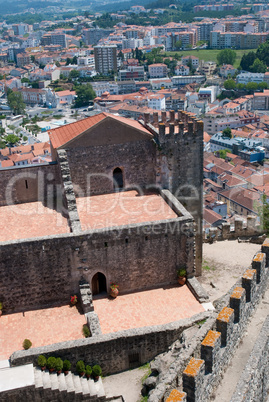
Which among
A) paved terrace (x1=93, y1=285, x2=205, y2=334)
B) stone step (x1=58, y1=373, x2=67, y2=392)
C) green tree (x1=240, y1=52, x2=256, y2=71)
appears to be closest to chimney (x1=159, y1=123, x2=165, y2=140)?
paved terrace (x1=93, y1=285, x2=205, y2=334)

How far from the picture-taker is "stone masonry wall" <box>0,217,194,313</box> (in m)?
16.4

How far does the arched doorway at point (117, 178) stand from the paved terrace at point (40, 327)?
20.0 ft

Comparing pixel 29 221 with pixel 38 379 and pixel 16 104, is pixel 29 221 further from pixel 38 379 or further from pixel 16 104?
pixel 16 104

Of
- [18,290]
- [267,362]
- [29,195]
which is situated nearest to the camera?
[267,362]

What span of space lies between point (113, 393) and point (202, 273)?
7.41m

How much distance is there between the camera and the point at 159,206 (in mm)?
19406

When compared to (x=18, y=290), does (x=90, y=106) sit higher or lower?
lower

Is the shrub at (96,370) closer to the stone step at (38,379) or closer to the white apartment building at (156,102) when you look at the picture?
the stone step at (38,379)

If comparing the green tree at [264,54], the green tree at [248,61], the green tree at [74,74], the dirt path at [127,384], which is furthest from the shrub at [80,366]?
the green tree at [74,74]

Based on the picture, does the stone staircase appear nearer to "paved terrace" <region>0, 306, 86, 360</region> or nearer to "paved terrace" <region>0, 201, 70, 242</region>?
"paved terrace" <region>0, 306, 86, 360</region>

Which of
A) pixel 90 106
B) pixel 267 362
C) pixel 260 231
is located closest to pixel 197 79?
pixel 90 106

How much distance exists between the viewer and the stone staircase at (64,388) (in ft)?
46.9

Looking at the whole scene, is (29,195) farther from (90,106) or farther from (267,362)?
(90,106)

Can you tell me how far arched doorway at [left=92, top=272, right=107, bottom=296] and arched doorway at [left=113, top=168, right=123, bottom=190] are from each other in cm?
466
